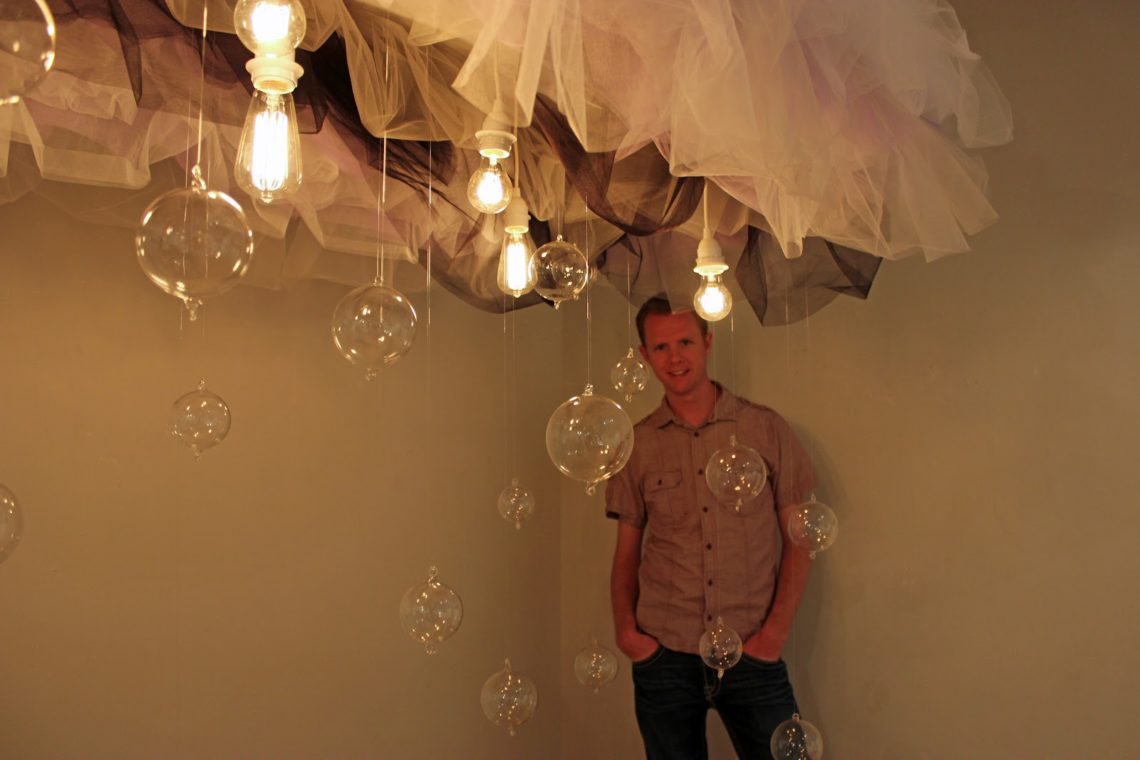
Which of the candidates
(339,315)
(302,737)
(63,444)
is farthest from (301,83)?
(302,737)

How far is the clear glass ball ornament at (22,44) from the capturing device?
106cm

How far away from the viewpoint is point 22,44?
106 cm

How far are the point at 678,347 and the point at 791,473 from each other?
0.60 metres

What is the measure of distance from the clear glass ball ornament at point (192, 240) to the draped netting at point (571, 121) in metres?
0.51

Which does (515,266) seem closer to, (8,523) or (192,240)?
(192,240)

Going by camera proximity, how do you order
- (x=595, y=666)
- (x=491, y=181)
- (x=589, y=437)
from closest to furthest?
(x=589, y=437) → (x=491, y=181) → (x=595, y=666)

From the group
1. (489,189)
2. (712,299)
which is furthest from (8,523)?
(712,299)

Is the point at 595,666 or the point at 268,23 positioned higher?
the point at 268,23

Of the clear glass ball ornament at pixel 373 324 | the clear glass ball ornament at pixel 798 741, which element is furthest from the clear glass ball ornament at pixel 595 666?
the clear glass ball ornament at pixel 373 324

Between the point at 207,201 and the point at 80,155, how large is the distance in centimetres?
110

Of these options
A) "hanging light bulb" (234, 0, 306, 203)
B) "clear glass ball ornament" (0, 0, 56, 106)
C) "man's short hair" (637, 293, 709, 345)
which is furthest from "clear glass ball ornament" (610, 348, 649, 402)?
"clear glass ball ornament" (0, 0, 56, 106)

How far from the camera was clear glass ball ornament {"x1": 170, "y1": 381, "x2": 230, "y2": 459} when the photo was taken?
8.16ft

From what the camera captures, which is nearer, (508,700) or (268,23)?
(268,23)

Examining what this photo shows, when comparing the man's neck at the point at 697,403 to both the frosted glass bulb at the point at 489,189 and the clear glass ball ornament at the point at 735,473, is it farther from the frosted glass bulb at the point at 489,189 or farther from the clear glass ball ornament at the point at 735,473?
the frosted glass bulb at the point at 489,189
